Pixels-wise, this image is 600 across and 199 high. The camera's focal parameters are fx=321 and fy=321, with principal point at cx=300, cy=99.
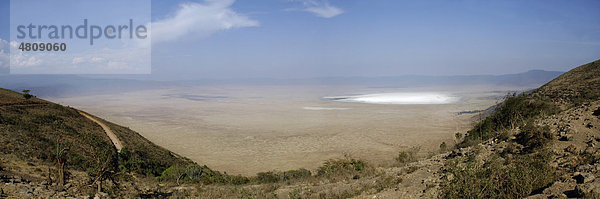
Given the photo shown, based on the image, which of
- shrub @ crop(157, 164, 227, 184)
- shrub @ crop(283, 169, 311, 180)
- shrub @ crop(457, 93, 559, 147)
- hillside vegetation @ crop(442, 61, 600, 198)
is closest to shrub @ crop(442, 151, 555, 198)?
hillside vegetation @ crop(442, 61, 600, 198)

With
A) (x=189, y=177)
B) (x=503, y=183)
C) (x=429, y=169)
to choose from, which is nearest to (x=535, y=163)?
(x=503, y=183)

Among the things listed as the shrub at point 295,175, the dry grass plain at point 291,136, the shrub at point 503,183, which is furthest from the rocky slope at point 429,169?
the dry grass plain at point 291,136

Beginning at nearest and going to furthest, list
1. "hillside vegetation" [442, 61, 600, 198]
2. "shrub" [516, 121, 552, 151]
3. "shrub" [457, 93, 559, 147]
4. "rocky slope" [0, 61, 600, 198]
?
"hillside vegetation" [442, 61, 600, 198]
"rocky slope" [0, 61, 600, 198]
"shrub" [516, 121, 552, 151]
"shrub" [457, 93, 559, 147]

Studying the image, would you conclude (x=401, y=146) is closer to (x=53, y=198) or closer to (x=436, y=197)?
(x=436, y=197)

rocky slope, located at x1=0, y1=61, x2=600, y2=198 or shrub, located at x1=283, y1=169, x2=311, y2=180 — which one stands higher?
rocky slope, located at x1=0, y1=61, x2=600, y2=198

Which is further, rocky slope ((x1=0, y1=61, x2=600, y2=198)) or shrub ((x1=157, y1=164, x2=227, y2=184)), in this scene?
shrub ((x1=157, y1=164, x2=227, y2=184))

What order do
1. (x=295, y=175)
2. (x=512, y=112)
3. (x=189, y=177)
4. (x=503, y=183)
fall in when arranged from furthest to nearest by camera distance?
(x=512, y=112), (x=295, y=175), (x=189, y=177), (x=503, y=183)

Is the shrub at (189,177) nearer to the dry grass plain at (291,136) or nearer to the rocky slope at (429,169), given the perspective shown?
the rocky slope at (429,169)

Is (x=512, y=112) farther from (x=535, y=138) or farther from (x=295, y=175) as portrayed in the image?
(x=295, y=175)

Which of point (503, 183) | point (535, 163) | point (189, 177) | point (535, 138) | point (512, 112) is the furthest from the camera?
point (512, 112)

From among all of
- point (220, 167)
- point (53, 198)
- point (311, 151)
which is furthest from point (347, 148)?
point (53, 198)

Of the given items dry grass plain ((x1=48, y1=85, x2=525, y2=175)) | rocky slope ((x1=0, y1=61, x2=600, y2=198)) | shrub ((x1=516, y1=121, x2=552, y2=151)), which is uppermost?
shrub ((x1=516, y1=121, x2=552, y2=151))

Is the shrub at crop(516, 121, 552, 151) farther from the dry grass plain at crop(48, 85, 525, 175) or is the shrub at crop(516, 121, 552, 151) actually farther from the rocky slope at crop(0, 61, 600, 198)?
the dry grass plain at crop(48, 85, 525, 175)
